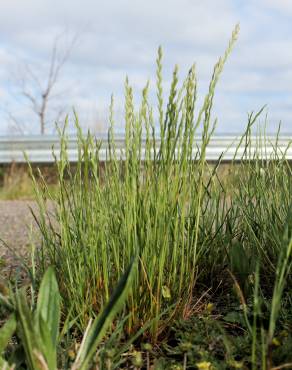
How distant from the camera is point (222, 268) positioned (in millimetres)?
1833

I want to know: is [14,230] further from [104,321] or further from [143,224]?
[104,321]

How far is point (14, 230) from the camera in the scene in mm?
3840

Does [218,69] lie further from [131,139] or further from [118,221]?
[118,221]

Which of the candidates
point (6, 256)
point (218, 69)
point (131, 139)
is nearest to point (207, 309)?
point (131, 139)

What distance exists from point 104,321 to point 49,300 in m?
0.19

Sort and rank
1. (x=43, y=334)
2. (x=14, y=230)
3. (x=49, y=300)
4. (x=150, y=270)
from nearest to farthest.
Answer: (x=43, y=334) → (x=49, y=300) → (x=150, y=270) → (x=14, y=230)

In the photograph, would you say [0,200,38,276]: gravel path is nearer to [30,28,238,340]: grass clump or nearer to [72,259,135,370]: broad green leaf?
[30,28,238,340]: grass clump

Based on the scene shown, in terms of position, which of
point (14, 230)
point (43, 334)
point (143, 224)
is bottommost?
point (14, 230)

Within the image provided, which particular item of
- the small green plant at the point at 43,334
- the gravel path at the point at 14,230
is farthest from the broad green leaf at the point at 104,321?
the gravel path at the point at 14,230

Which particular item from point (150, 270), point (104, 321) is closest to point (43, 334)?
point (104, 321)

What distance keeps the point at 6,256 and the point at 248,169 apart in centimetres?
134

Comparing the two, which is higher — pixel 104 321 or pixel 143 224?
pixel 143 224

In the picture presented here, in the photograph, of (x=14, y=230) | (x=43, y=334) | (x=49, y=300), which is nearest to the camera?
(x=43, y=334)

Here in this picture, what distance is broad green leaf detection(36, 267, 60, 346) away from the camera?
4.40ft
